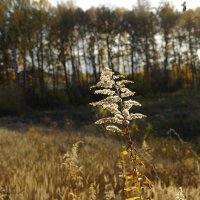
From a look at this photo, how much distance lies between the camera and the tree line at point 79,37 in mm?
29869

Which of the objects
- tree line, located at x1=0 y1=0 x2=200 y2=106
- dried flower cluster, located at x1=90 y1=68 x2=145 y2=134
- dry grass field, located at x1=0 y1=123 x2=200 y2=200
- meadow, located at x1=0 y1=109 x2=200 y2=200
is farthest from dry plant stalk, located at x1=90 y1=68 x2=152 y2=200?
tree line, located at x1=0 y1=0 x2=200 y2=106

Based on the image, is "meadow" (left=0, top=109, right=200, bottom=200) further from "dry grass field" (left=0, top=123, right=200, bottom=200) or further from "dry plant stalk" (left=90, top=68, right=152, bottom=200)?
"dry plant stalk" (left=90, top=68, right=152, bottom=200)

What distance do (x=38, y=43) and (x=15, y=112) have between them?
27.9 feet

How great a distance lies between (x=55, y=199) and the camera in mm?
3352

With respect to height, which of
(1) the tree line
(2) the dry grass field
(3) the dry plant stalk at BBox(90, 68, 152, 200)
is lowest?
(2) the dry grass field

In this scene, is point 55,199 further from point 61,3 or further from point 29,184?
point 61,3

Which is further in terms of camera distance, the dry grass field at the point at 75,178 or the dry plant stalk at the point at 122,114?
the dry grass field at the point at 75,178

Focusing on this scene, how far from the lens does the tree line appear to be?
29869 mm

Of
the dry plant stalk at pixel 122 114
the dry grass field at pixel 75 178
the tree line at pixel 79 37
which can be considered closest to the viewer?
the dry plant stalk at pixel 122 114

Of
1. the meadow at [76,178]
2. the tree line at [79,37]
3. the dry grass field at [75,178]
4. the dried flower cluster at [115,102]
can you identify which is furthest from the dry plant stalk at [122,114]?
the tree line at [79,37]

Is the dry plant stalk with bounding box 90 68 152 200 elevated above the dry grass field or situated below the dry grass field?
above

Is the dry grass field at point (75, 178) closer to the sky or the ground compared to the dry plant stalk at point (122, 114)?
closer to the ground

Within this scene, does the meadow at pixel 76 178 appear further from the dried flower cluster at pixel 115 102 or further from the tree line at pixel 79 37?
the tree line at pixel 79 37

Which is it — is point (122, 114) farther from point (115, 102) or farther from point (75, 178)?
point (75, 178)
